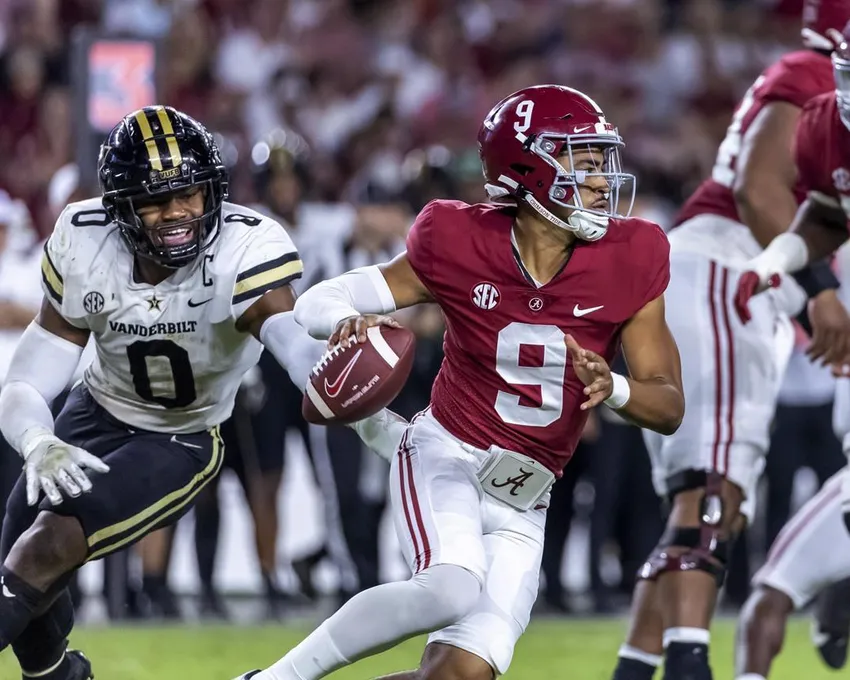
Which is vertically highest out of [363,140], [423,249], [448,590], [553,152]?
[553,152]

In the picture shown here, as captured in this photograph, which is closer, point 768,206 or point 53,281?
point 53,281

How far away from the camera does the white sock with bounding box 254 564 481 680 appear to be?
12.7 ft

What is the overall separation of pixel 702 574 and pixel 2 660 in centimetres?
230

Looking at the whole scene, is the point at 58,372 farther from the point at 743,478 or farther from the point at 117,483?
the point at 743,478

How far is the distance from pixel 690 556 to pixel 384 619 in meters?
1.36

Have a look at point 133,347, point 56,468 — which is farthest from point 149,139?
point 56,468

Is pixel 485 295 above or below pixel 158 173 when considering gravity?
below

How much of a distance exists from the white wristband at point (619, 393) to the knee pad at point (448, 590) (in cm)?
53

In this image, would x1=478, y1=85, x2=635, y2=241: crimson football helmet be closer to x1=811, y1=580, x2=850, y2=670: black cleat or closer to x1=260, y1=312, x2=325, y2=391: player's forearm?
x1=260, y1=312, x2=325, y2=391: player's forearm

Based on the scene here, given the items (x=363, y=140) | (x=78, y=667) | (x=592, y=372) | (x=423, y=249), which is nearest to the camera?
(x=592, y=372)

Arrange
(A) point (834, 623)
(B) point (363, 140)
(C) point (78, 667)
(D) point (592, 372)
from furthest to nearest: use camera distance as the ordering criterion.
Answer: (B) point (363, 140), (A) point (834, 623), (C) point (78, 667), (D) point (592, 372)

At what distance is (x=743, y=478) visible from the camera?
510 centimetres

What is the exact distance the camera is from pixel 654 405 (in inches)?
159

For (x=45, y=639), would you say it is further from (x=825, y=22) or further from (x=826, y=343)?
(x=825, y=22)
